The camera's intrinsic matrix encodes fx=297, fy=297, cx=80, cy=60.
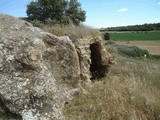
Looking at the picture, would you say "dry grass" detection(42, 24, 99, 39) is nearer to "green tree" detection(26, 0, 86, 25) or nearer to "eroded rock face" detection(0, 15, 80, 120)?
"eroded rock face" detection(0, 15, 80, 120)

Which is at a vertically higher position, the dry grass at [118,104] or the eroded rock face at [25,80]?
the eroded rock face at [25,80]

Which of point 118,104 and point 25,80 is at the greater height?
point 25,80

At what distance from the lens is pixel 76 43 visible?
27.6ft

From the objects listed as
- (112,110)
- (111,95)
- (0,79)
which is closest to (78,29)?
(111,95)

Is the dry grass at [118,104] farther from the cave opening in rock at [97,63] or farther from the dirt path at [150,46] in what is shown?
the dirt path at [150,46]

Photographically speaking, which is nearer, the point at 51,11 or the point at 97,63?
the point at 97,63

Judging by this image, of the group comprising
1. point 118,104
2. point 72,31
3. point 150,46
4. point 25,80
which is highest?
point 72,31

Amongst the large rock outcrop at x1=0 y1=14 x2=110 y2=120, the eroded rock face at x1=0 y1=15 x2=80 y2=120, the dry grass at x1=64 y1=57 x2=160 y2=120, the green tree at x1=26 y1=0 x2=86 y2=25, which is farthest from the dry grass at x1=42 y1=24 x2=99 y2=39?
the green tree at x1=26 y1=0 x2=86 y2=25

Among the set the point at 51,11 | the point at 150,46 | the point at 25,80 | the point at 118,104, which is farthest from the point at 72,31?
the point at 150,46

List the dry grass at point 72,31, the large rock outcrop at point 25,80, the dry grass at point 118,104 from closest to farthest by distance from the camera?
the large rock outcrop at point 25,80
the dry grass at point 118,104
the dry grass at point 72,31

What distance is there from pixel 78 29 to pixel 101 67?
82.1 inches

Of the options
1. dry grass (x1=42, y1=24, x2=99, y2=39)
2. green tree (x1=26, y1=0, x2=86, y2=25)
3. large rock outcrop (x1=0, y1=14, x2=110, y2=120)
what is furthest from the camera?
green tree (x1=26, y1=0, x2=86, y2=25)

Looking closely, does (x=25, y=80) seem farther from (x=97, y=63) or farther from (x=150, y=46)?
(x=150, y=46)

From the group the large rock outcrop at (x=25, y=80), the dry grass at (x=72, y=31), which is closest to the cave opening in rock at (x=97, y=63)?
the dry grass at (x=72, y=31)
